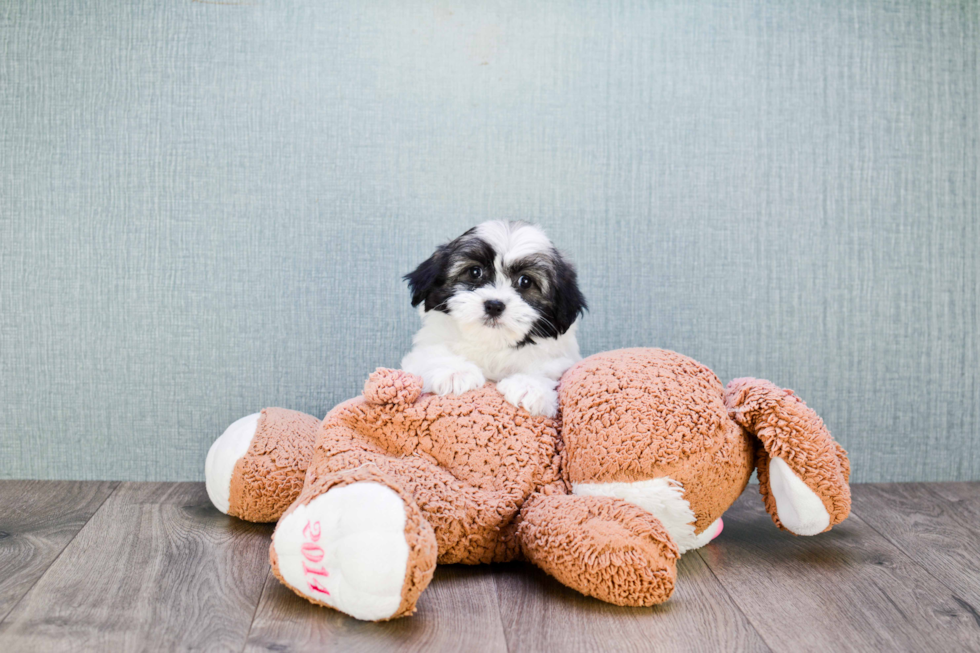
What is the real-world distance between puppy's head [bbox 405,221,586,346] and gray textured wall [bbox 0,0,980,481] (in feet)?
1.68

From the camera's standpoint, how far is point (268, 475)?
1675 mm

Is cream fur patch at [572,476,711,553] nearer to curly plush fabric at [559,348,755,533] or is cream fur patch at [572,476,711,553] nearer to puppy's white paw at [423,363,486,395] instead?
curly plush fabric at [559,348,755,533]

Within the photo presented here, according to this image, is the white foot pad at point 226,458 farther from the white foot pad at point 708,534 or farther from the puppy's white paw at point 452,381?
the white foot pad at point 708,534

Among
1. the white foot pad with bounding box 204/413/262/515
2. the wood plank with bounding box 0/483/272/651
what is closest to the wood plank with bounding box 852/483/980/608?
the wood plank with bounding box 0/483/272/651

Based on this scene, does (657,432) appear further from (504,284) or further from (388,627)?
(388,627)

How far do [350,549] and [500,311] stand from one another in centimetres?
58

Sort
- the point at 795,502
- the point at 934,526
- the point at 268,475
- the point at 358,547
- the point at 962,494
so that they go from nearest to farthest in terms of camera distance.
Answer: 1. the point at 358,547
2. the point at 795,502
3. the point at 268,475
4. the point at 934,526
5. the point at 962,494

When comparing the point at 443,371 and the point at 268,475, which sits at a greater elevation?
the point at 443,371

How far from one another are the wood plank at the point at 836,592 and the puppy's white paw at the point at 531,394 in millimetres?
454

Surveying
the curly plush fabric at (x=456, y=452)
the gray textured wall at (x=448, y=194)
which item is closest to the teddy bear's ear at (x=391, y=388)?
the curly plush fabric at (x=456, y=452)

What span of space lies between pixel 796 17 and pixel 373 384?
1589 mm

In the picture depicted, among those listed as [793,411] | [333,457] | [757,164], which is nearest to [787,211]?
[757,164]

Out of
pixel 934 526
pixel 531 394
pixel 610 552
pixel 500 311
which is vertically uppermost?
pixel 500 311

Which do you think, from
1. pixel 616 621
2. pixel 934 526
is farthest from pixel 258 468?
pixel 934 526
